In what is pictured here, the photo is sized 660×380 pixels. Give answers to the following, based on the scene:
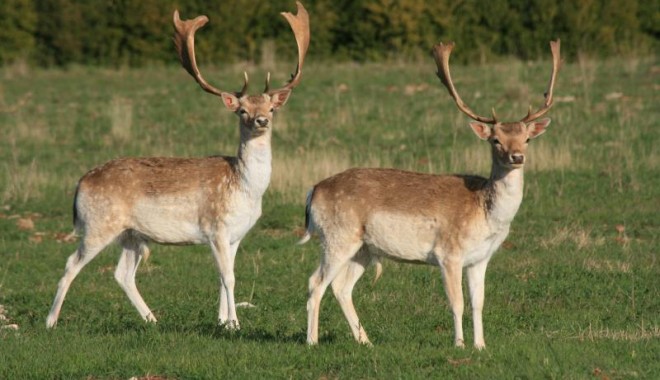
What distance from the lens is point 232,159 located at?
12586 millimetres

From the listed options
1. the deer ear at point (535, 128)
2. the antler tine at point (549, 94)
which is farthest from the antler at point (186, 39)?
the deer ear at point (535, 128)

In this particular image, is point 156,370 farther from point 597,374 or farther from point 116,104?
point 116,104

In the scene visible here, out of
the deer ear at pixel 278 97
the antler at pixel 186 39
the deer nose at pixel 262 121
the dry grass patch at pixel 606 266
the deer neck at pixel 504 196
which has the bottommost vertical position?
the dry grass patch at pixel 606 266

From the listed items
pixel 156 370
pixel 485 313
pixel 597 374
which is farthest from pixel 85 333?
pixel 597 374

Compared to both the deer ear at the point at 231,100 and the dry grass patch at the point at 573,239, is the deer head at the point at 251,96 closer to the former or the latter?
the deer ear at the point at 231,100

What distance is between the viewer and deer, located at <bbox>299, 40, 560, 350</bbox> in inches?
412

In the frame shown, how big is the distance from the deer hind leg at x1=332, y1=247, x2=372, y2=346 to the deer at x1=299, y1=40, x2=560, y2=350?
1 centimetres

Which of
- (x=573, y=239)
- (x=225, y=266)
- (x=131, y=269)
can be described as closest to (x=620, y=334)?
(x=225, y=266)

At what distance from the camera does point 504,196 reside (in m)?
10.5

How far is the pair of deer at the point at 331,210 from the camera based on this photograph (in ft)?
34.5

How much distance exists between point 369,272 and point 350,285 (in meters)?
3.21

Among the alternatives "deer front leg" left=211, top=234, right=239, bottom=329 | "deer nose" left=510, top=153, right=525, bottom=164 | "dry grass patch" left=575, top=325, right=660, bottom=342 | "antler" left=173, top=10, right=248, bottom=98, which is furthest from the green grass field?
"antler" left=173, top=10, right=248, bottom=98

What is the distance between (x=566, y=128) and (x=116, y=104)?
31.8ft

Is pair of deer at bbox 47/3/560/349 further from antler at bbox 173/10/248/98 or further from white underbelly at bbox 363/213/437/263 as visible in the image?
antler at bbox 173/10/248/98
